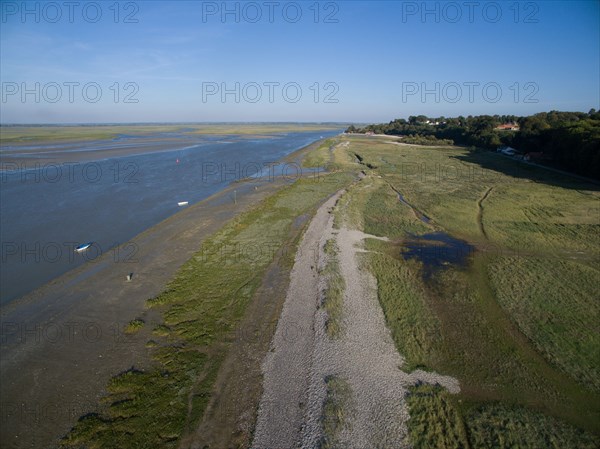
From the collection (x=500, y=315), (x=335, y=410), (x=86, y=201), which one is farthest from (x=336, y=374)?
(x=86, y=201)

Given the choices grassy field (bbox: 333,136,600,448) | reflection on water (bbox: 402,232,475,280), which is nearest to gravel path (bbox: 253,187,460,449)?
grassy field (bbox: 333,136,600,448)

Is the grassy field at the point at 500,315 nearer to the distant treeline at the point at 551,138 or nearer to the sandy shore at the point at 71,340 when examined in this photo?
the sandy shore at the point at 71,340

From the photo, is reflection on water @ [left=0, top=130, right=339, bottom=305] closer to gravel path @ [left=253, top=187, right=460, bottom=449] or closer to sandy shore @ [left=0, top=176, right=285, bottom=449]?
sandy shore @ [left=0, top=176, right=285, bottom=449]

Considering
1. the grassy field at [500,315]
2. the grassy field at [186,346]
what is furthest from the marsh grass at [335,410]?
the grassy field at [186,346]

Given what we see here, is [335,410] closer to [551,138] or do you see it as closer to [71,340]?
[71,340]

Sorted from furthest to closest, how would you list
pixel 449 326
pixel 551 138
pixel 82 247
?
pixel 551 138 < pixel 82 247 < pixel 449 326

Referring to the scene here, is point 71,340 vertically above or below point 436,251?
below
